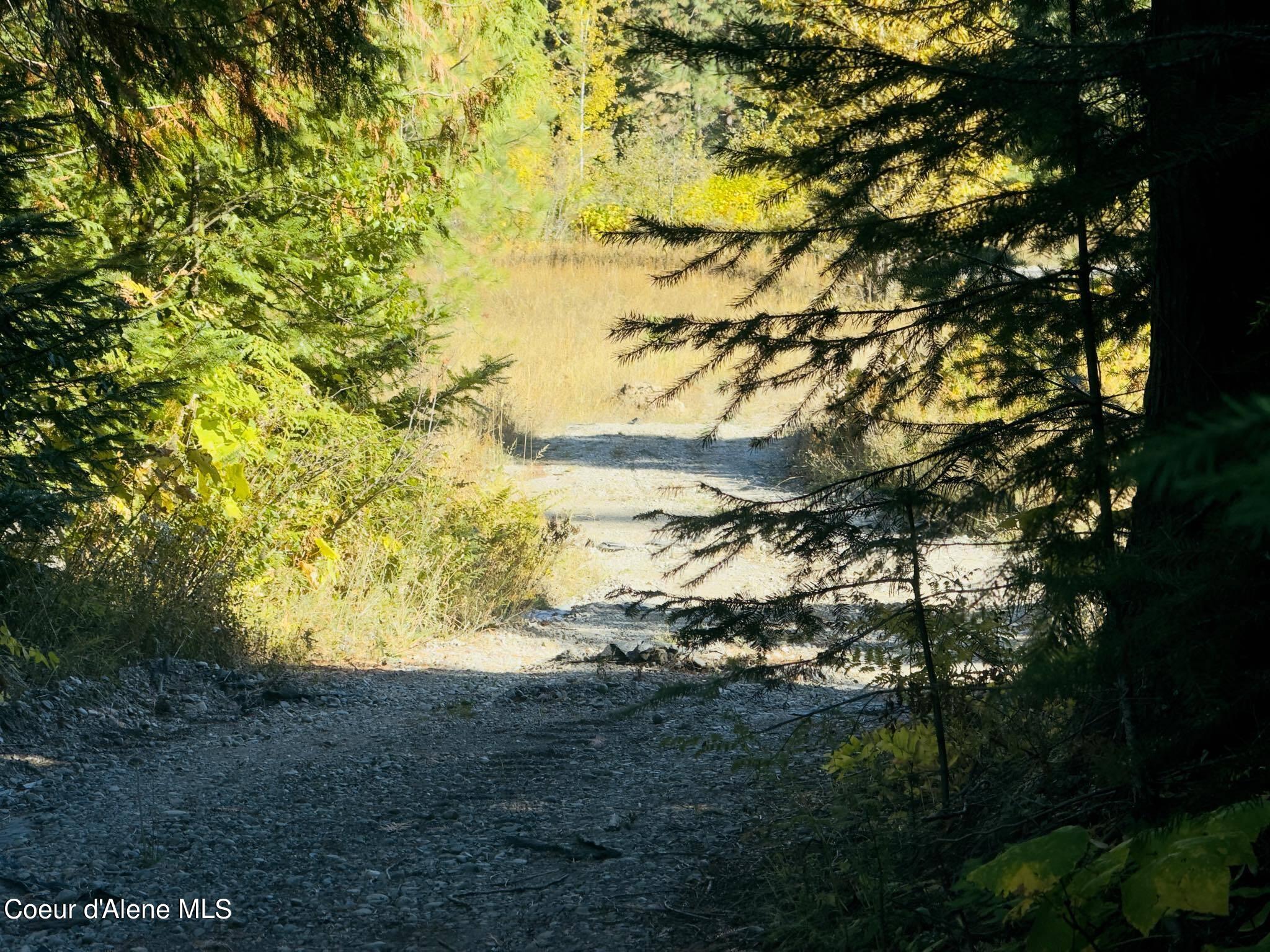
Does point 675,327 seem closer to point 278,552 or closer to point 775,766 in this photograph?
point 775,766

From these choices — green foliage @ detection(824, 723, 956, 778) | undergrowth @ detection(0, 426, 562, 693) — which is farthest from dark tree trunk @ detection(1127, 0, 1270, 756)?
undergrowth @ detection(0, 426, 562, 693)

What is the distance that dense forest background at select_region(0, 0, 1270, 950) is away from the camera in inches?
87.0

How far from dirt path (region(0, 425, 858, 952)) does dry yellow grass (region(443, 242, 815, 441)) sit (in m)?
7.82

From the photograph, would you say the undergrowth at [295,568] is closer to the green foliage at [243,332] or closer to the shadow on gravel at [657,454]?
the green foliage at [243,332]

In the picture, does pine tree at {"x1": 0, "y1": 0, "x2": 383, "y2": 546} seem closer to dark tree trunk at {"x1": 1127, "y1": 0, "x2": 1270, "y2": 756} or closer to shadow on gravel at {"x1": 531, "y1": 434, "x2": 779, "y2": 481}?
dark tree trunk at {"x1": 1127, "y1": 0, "x2": 1270, "y2": 756}

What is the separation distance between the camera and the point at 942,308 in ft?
11.5

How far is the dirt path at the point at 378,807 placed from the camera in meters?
3.31

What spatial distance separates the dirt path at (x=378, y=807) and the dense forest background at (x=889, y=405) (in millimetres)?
460

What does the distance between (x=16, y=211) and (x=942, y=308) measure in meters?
4.02

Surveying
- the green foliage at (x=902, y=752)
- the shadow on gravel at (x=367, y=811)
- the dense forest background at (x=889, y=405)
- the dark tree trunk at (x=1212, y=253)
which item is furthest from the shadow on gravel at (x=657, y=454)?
the dark tree trunk at (x=1212, y=253)

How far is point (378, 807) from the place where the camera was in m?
4.35

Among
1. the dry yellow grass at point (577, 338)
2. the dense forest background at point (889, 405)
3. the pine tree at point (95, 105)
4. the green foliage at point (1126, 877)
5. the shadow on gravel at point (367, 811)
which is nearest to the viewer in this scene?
the green foliage at point (1126, 877)

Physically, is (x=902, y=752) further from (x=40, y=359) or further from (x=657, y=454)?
(x=657, y=454)

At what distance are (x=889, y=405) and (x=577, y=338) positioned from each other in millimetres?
17039
